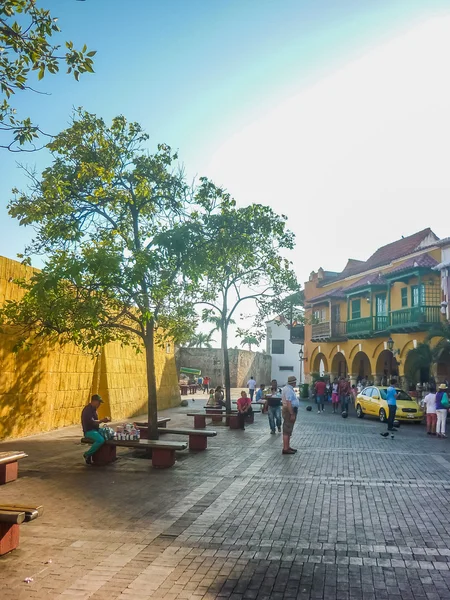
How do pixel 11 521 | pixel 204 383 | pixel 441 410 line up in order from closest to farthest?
pixel 11 521
pixel 441 410
pixel 204 383

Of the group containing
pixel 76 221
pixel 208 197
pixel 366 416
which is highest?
pixel 208 197

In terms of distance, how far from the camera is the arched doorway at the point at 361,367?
36.6 meters

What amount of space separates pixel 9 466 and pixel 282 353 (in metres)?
60.4

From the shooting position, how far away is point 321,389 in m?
27.4

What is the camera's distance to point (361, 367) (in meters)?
38.5

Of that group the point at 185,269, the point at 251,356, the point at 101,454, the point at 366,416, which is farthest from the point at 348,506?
the point at 251,356

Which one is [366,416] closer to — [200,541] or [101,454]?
[101,454]

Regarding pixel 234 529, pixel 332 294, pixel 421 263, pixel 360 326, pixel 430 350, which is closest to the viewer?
pixel 234 529

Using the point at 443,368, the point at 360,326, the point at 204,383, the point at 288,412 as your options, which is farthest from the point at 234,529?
the point at 204,383

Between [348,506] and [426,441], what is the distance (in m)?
9.25

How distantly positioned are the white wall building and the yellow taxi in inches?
1685

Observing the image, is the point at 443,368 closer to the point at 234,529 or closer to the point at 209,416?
the point at 209,416

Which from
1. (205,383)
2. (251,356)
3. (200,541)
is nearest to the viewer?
(200,541)

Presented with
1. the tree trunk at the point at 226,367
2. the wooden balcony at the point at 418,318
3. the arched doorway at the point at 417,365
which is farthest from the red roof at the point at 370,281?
the tree trunk at the point at 226,367
